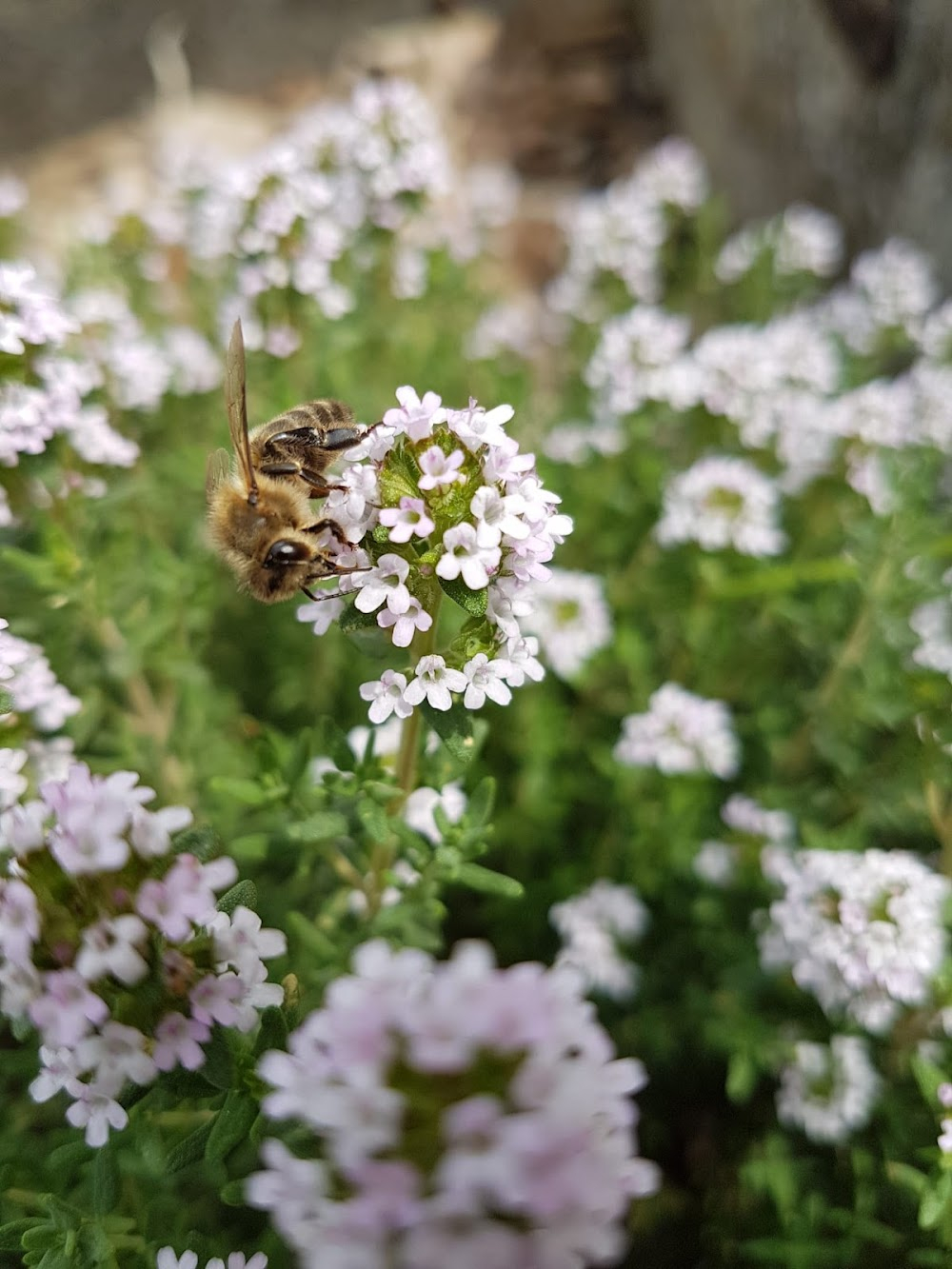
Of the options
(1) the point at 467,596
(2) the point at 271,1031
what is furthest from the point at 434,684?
(2) the point at 271,1031

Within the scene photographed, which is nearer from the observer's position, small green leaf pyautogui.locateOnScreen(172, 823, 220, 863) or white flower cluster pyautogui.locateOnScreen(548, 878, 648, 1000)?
small green leaf pyautogui.locateOnScreen(172, 823, 220, 863)

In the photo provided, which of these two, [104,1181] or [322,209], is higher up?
[322,209]

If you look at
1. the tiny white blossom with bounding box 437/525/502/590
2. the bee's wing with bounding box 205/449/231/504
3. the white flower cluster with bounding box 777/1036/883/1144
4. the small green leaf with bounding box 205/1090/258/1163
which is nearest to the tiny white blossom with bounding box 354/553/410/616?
the tiny white blossom with bounding box 437/525/502/590

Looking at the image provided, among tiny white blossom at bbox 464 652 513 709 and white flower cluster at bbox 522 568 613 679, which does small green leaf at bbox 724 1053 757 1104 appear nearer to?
white flower cluster at bbox 522 568 613 679

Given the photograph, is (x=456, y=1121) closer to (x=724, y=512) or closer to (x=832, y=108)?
(x=724, y=512)

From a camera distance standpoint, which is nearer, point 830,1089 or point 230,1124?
point 230,1124

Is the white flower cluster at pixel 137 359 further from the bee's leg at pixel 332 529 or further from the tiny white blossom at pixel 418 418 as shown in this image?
the tiny white blossom at pixel 418 418

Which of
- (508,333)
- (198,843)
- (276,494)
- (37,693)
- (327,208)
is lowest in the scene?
(198,843)

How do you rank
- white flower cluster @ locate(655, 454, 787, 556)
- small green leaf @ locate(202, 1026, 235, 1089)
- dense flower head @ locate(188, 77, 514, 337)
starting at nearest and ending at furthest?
small green leaf @ locate(202, 1026, 235, 1089) → dense flower head @ locate(188, 77, 514, 337) → white flower cluster @ locate(655, 454, 787, 556)
